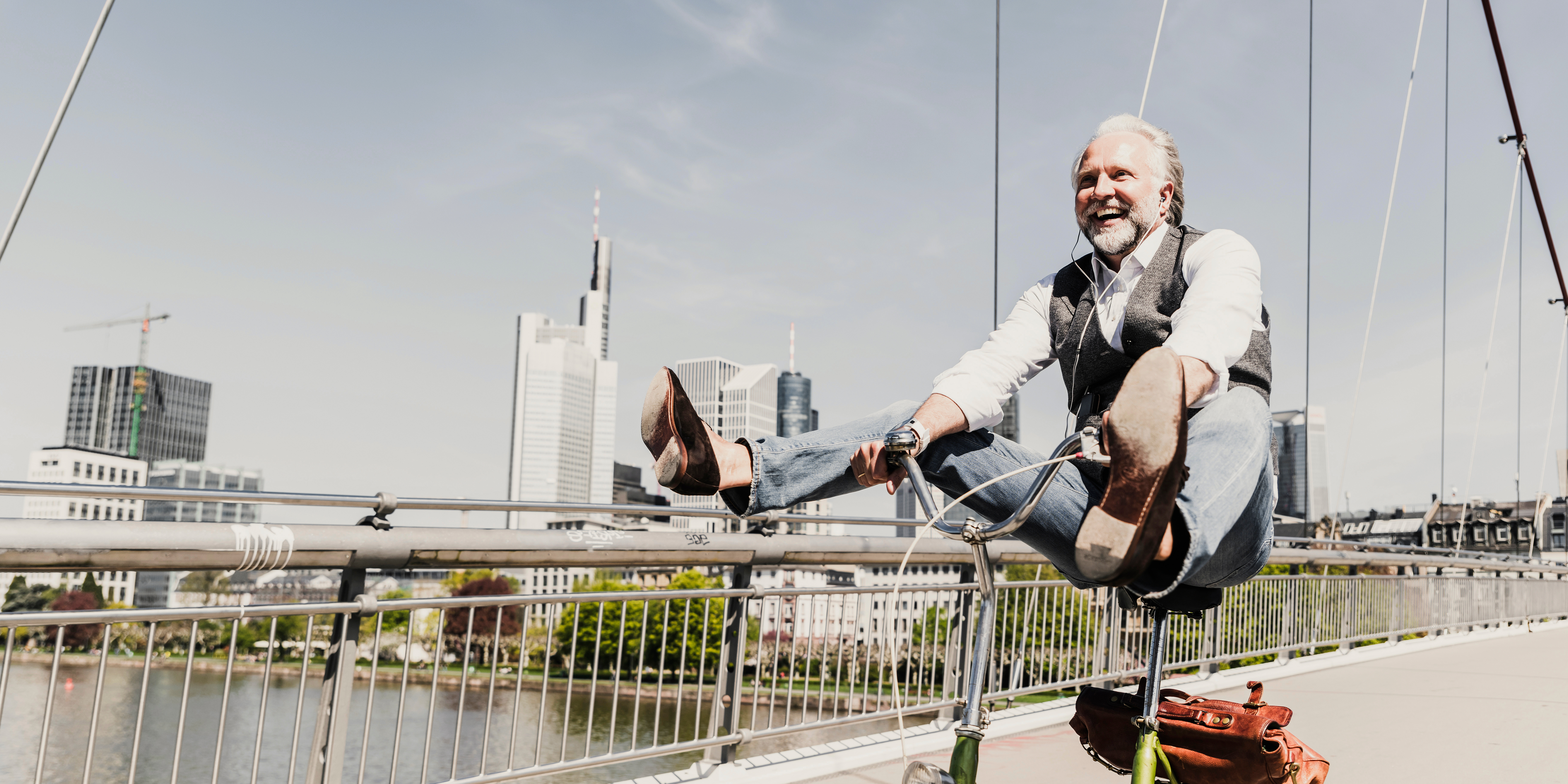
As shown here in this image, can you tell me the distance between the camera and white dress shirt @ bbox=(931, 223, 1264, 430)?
2004 mm

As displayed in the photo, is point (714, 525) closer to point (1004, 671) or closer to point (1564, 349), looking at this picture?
point (1004, 671)

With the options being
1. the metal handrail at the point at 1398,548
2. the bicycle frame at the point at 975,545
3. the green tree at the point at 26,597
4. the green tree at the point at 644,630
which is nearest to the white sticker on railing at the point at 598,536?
the green tree at the point at 644,630

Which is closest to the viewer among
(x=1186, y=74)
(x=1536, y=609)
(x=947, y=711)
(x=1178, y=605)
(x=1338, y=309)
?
(x=1178, y=605)

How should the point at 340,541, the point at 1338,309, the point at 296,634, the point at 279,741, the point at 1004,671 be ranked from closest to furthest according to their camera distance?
1. the point at 340,541
2. the point at 296,634
3. the point at 1004,671
4. the point at 1338,309
5. the point at 279,741

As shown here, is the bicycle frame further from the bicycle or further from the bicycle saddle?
the bicycle saddle

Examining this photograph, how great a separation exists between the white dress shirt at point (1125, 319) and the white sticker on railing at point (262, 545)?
1812mm

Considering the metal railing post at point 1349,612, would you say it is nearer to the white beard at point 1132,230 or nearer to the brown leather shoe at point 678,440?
the white beard at point 1132,230

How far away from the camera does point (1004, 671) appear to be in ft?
21.4

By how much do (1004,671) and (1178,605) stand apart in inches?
175

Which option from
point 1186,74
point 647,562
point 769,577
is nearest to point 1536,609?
point 1186,74

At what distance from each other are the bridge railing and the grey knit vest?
0.75 meters

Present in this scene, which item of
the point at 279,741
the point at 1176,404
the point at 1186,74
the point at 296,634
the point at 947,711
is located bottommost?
the point at 279,741

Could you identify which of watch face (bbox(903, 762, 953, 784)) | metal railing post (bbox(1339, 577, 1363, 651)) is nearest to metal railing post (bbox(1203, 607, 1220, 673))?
metal railing post (bbox(1339, 577, 1363, 651))

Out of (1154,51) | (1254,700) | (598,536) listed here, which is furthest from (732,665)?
(1154,51)
